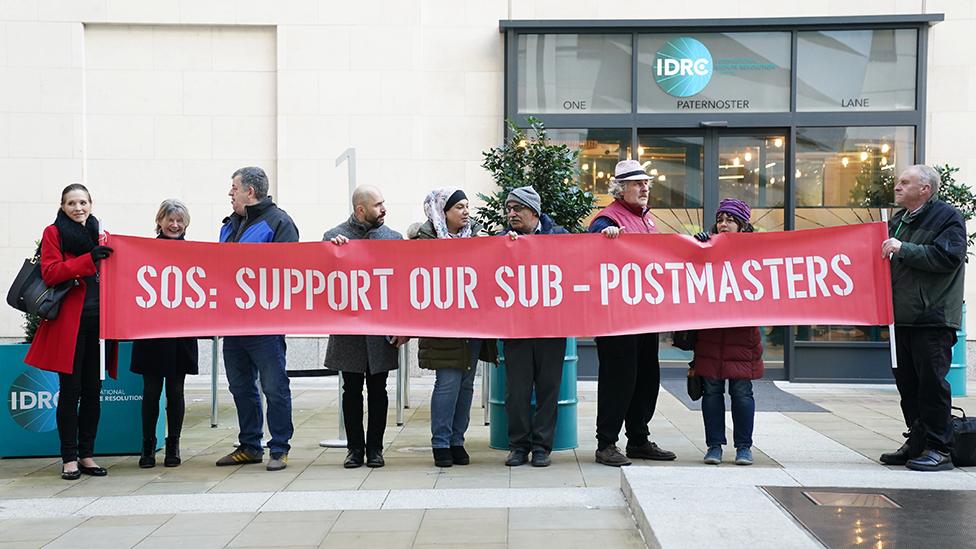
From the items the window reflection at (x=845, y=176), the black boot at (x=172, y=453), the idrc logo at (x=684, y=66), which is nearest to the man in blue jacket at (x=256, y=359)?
the black boot at (x=172, y=453)

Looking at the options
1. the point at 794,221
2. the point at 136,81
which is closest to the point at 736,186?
the point at 794,221

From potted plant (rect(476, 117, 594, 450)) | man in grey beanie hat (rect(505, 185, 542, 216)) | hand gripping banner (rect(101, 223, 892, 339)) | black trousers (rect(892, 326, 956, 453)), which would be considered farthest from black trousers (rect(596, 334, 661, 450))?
black trousers (rect(892, 326, 956, 453))

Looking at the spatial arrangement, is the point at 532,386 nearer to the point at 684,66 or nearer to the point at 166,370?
the point at 166,370

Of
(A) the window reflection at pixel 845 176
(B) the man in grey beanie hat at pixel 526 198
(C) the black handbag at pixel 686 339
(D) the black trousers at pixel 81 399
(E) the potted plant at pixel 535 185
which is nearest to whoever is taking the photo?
(D) the black trousers at pixel 81 399

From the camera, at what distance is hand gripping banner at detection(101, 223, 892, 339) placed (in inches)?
272

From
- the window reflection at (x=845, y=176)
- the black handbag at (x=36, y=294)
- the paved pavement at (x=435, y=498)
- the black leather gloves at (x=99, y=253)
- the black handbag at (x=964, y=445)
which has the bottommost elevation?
the paved pavement at (x=435, y=498)

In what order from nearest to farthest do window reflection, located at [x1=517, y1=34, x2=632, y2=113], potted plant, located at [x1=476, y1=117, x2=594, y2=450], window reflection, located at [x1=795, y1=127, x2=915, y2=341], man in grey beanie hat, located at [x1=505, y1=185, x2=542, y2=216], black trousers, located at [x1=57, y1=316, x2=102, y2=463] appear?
1. black trousers, located at [x1=57, y1=316, x2=102, y2=463]
2. man in grey beanie hat, located at [x1=505, y1=185, x2=542, y2=216]
3. potted plant, located at [x1=476, y1=117, x2=594, y2=450]
4. window reflection, located at [x1=795, y1=127, x2=915, y2=341]
5. window reflection, located at [x1=517, y1=34, x2=632, y2=113]

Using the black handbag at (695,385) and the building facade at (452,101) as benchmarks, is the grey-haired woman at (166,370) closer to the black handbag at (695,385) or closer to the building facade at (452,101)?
the black handbag at (695,385)

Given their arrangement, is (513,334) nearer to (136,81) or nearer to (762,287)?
(762,287)

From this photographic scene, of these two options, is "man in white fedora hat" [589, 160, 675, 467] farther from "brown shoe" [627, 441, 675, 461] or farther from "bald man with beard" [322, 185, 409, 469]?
"bald man with beard" [322, 185, 409, 469]

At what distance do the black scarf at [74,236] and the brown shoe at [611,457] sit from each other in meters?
3.68

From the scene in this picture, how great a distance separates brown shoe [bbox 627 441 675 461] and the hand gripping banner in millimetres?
975

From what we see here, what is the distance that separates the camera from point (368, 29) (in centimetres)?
1316

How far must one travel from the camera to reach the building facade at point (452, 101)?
1305 centimetres
